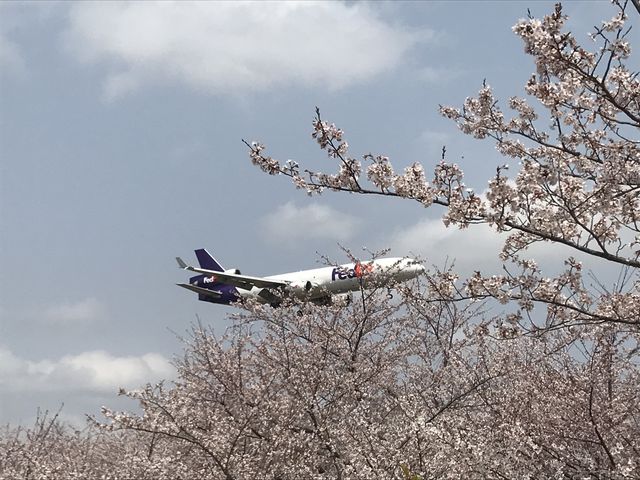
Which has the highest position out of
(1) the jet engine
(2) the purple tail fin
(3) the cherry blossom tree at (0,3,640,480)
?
(2) the purple tail fin

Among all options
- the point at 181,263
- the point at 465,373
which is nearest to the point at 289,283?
→ the point at 181,263

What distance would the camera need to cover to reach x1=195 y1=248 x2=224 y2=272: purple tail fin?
59281 millimetres

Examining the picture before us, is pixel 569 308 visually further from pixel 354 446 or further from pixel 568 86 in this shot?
pixel 354 446

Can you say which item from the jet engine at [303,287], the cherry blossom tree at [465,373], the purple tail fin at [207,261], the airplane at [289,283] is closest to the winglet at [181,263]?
the airplane at [289,283]

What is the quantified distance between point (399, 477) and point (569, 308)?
349cm

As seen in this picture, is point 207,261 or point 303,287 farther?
point 207,261

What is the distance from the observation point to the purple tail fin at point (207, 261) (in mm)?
59281

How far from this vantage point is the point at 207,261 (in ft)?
195

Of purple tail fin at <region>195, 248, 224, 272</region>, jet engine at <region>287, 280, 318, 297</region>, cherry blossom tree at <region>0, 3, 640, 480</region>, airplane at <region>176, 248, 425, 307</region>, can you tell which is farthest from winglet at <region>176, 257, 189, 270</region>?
cherry blossom tree at <region>0, 3, 640, 480</region>

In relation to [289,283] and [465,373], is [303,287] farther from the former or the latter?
[465,373]

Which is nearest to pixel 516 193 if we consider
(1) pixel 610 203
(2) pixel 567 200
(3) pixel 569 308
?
(2) pixel 567 200

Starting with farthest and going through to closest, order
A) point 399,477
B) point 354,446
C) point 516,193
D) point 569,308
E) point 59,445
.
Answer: point 59,445 < point 354,446 < point 399,477 < point 569,308 < point 516,193

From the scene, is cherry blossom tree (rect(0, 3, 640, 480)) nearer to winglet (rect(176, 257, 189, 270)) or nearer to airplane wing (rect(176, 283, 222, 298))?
winglet (rect(176, 257, 189, 270))

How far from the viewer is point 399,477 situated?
9570 mm
